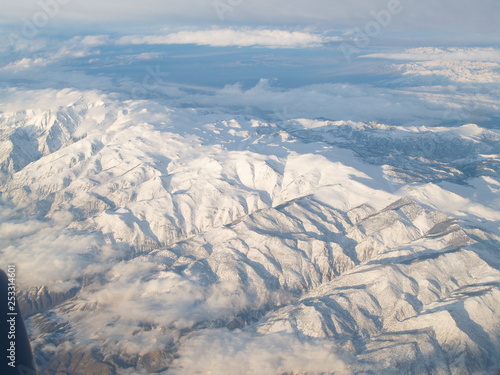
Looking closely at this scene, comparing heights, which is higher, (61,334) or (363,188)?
(363,188)

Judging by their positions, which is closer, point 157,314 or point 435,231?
point 157,314

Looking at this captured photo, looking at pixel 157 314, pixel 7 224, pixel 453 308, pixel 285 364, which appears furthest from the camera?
pixel 7 224

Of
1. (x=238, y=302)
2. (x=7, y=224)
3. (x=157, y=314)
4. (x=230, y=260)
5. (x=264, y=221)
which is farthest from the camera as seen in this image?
(x=7, y=224)

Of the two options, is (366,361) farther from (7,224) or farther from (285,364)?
(7,224)

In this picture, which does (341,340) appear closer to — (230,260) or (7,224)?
(230,260)

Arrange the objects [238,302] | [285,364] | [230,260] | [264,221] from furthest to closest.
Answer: [264,221]
[230,260]
[238,302]
[285,364]

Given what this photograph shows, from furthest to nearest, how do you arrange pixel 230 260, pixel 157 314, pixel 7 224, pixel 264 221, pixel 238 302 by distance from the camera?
pixel 7 224 → pixel 264 221 → pixel 230 260 → pixel 238 302 → pixel 157 314

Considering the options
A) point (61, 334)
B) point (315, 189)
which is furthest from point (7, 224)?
point (315, 189)

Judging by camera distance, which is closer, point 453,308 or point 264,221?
point 453,308

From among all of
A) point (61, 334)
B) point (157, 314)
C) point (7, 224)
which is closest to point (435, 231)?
point (157, 314)

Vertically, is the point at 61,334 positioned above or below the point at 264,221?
below
